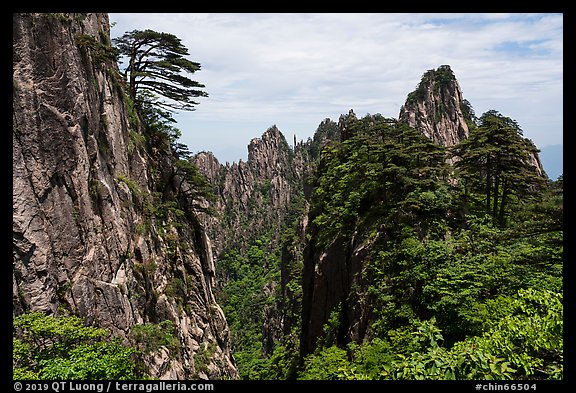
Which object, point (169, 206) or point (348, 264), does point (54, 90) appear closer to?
point (169, 206)

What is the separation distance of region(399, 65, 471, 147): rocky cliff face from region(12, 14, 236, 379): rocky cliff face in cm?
4222

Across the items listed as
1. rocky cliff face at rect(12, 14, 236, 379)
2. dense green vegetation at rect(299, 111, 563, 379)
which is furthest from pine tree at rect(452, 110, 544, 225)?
rocky cliff face at rect(12, 14, 236, 379)

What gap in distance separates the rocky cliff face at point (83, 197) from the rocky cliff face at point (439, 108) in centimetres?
4222

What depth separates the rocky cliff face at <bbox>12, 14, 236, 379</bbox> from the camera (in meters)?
11.2

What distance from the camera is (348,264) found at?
783 inches

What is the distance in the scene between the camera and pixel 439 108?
52.6 meters

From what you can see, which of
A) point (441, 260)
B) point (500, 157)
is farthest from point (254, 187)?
point (441, 260)

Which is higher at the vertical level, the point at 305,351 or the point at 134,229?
Result: the point at 134,229

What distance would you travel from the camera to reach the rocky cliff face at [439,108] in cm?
5128

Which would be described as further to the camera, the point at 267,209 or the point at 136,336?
the point at 267,209

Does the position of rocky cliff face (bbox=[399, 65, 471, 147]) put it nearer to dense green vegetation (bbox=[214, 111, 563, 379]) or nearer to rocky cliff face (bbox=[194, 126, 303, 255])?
dense green vegetation (bbox=[214, 111, 563, 379])

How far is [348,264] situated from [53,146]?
49.1 feet
